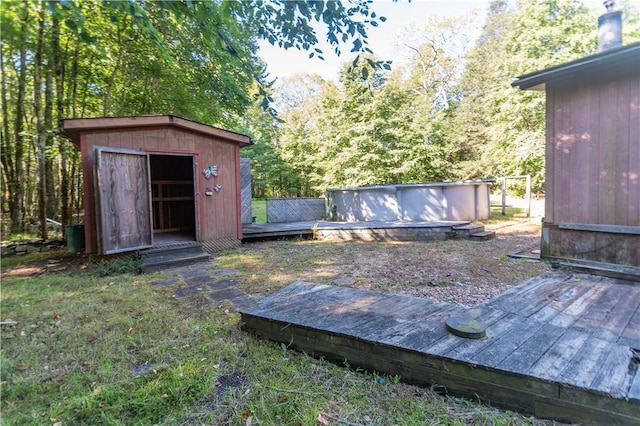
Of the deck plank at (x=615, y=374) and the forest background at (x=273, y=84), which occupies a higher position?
the forest background at (x=273, y=84)

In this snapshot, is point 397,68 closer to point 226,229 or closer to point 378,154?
point 378,154

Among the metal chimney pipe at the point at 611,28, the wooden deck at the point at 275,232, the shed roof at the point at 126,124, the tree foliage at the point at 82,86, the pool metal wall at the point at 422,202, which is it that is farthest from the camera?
the pool metal wall at the point at 422,202

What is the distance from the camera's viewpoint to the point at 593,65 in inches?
164

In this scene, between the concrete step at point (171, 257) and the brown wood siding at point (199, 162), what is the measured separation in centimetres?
50

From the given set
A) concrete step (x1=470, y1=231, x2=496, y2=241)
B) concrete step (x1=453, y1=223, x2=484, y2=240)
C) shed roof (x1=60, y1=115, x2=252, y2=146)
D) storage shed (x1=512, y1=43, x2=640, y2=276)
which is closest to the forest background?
shed roof (x1=60, y1=115, x2=252, y2=146)

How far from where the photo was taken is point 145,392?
1.99 meters

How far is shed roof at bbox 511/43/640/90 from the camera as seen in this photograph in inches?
153

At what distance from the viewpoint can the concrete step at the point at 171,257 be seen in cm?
537

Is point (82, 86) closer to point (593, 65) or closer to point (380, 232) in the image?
point (380, 232)

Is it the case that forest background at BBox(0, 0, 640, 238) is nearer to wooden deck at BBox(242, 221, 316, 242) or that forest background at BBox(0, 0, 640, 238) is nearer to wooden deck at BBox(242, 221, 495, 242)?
wooden deck at BBox(242, 221, 316, 242)

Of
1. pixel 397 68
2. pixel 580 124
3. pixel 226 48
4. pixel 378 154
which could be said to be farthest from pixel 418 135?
pixel 226 48

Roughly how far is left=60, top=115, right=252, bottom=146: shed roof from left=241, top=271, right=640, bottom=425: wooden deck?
4226mm

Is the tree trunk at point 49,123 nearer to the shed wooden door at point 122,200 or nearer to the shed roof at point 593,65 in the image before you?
the shed wooden door at point 122,200


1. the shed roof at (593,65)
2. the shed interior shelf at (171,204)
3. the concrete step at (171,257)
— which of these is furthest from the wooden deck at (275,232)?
the shed roof at (593,65)
